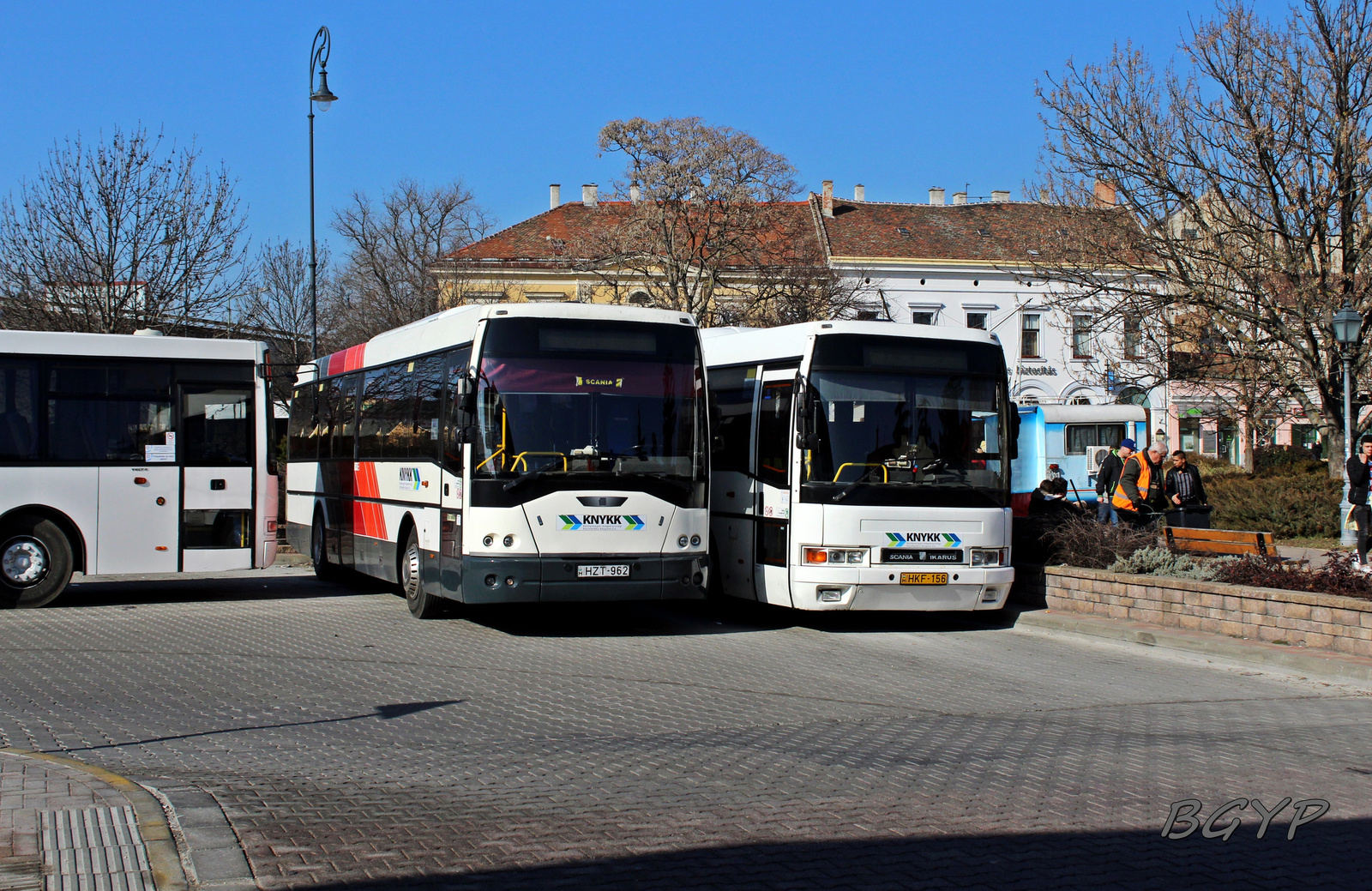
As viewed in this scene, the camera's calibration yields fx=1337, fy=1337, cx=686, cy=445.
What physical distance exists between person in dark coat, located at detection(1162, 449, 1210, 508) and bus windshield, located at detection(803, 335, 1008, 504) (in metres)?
6.08

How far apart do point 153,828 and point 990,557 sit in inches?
396

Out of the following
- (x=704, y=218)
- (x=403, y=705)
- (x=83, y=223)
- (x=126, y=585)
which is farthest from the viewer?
(x=704, y=218)

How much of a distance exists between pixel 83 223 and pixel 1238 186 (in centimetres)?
2425

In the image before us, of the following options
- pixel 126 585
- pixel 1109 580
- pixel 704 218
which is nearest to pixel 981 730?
pixel 1109 580

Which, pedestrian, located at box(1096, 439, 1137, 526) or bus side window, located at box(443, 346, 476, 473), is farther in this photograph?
pedestrian, located at box(1096, 439, 1137, 526)

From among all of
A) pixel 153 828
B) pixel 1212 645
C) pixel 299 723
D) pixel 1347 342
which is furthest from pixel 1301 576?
pixel 1347 342

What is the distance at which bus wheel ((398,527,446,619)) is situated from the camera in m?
14.1

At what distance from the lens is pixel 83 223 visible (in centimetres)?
2975

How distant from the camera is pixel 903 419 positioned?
13.8 metres

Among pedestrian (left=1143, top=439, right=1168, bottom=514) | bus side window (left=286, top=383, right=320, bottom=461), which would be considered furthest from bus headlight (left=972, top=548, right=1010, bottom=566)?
bus side window (left=286, top=383, right=320, bottom=461)

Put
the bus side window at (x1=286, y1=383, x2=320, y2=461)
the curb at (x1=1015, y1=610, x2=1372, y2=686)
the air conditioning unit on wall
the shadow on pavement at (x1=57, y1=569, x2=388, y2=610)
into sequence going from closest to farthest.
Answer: the curb at (x1=1015, y1=610, x2=1372, y2=686) < the shadow on pavement at (x1=57, y1=569, x2=388, y2=610) < the bus side window at (x1=286, y1=383, x2=320, y2=461) < the air conditioning unit on wall

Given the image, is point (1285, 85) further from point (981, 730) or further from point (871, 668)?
point (981, 730)

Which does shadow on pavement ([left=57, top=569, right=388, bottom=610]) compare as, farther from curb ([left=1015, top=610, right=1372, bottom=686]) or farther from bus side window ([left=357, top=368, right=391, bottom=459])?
curb ([left=1015, top=610, right=1372, bottom=686])

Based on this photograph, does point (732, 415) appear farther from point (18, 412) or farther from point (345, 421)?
point (18, 412)
